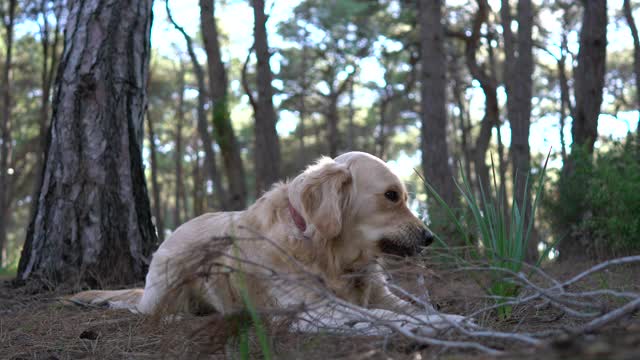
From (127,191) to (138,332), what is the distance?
226 cm

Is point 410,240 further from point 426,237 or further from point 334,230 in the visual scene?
point 334,230

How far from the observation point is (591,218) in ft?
21.6

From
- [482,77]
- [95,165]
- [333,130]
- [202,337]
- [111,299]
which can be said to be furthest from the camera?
[333,130]

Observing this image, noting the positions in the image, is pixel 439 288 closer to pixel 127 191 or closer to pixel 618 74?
pixel 127 191

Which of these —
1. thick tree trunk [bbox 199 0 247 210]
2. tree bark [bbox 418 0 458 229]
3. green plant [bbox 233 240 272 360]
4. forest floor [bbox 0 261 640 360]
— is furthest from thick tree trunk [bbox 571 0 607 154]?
green plant [bbox 233 240 272 360]

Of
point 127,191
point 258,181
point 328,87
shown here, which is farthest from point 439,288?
point 328,87

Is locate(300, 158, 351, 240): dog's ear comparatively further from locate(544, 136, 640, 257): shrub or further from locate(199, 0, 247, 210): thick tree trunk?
locate(199, 0, 247, 210): thick tree trunk

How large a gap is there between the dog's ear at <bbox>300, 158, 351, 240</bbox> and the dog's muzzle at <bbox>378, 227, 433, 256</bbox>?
34 cm

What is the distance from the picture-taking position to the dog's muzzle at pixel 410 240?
354 cm

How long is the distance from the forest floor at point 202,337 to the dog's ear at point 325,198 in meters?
0.62

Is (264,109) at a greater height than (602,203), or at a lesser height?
greater

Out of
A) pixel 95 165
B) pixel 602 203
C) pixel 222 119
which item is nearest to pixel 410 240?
pixel 95 165

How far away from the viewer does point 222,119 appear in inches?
428

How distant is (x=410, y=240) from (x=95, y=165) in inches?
113
